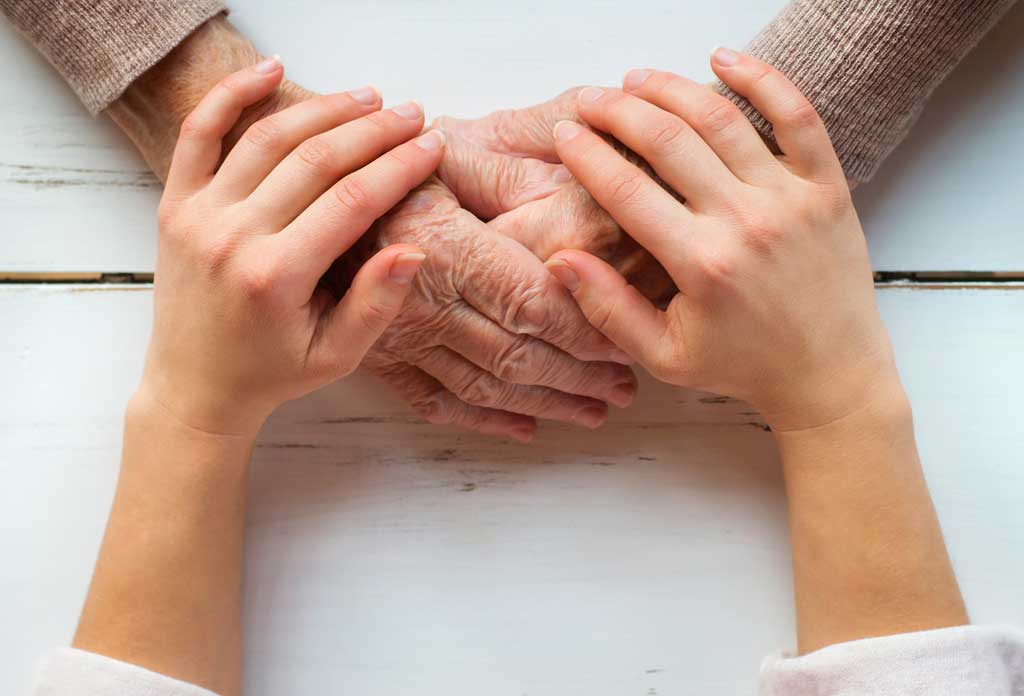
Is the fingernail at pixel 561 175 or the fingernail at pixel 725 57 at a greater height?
the fingernail at pixel 725 57

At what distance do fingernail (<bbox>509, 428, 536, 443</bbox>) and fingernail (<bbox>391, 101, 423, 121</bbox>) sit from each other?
326 mm

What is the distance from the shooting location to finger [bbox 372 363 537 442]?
838 mm

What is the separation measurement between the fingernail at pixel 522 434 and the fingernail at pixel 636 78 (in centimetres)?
36

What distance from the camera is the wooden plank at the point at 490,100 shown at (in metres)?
A: 0.88

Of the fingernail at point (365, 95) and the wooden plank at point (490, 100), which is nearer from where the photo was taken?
the fingernail at point (365, 95)

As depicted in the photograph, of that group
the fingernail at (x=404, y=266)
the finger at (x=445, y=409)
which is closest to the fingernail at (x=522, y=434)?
the finger at (x=445, y=409)

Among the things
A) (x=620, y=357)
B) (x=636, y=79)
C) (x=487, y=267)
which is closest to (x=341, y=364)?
(x=487, y=267)

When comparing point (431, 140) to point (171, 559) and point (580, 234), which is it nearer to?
point (580, 234)

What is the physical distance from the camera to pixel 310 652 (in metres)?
0.81

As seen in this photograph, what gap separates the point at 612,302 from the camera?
742 mm

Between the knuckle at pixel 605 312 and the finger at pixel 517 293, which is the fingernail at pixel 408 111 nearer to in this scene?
the finger at pixel 517 293

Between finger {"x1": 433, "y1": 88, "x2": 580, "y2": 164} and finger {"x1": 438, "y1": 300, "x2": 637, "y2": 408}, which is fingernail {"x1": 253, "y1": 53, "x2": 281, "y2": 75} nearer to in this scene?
finger {"x1": 433, "y1": 88, "x2": 580, "y2": 164}

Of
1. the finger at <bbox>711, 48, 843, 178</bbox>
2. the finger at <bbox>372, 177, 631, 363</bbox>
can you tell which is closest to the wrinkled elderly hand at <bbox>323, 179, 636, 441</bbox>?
the finger at <bbox>372, 177, 631, 363</bbox>

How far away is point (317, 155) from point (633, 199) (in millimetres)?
285
